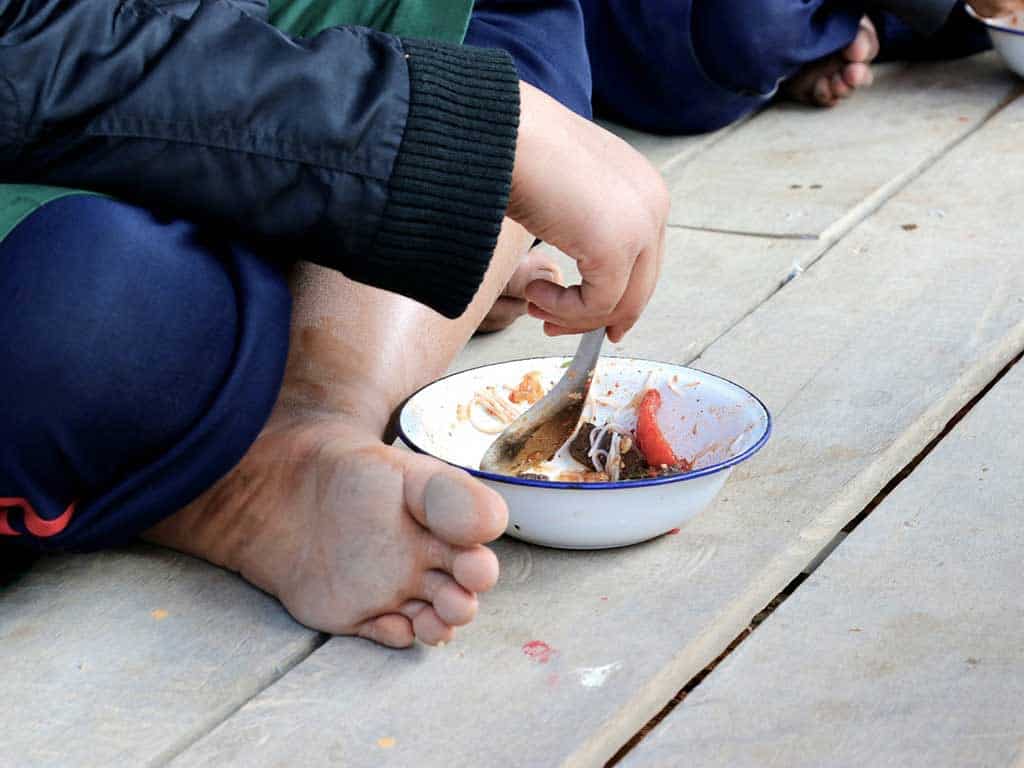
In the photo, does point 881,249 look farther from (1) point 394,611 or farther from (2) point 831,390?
(1) point 394,611

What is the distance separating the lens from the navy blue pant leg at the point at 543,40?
150cm

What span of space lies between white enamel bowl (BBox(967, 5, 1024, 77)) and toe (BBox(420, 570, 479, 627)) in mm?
1618

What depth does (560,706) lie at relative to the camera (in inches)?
38.2

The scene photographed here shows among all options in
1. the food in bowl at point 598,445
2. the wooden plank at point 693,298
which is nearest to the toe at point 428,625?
the food in bowl at point 598,445

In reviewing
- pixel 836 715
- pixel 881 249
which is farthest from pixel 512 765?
pixel 881 249

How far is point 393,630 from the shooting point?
1.03m

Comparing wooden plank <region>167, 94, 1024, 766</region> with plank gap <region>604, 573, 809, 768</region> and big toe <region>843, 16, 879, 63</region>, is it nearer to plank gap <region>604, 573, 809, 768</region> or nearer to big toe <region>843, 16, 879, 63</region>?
plank gap <region>604, 573, 809, 768</region>

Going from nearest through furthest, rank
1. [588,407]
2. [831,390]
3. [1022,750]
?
1. [1022,750]
2. [588,407]
3. [831,390]

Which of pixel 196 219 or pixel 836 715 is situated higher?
pixel 196 219

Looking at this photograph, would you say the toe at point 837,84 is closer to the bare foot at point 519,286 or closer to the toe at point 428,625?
the bare foot at point 519,286

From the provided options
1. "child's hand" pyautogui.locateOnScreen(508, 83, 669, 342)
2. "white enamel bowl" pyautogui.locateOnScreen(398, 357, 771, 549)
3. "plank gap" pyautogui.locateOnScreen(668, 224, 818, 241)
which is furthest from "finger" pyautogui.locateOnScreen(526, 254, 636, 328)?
"plank gap" pyautogui.locateOnScreen(668, 224, 818, 241)

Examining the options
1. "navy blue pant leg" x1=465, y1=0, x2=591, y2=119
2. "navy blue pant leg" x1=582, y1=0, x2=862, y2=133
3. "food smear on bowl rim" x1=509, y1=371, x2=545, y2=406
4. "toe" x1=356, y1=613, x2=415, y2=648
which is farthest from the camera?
"navy blue pant leg" x1=582, y1=0, x2=862, y2=133

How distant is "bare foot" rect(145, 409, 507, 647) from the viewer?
0.99 metres

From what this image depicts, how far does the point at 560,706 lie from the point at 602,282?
0.30 meters
